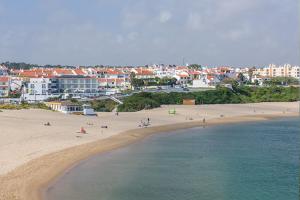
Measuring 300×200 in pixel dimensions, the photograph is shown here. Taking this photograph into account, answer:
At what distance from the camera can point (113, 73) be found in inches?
4427

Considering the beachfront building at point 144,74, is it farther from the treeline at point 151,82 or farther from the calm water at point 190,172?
the calm water at point 190,172

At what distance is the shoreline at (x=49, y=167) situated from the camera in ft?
70.4

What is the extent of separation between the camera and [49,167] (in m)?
26.8

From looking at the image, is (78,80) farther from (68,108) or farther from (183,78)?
(183,78)

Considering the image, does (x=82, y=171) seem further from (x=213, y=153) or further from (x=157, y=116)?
(x=157, y=116)

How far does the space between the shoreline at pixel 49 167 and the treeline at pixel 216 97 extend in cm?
1755

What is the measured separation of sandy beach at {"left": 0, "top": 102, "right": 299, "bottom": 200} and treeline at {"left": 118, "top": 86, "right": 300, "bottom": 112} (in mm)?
2327

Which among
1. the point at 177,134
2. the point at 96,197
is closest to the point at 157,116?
the point at 177,134

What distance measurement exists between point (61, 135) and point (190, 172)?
1308 centimetres

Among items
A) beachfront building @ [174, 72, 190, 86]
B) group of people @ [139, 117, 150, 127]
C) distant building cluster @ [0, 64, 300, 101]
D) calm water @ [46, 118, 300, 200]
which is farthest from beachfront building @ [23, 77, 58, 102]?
beachfront building @ [174, 72, 190, 86]

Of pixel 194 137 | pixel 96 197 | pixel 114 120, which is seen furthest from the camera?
pixel 114 120

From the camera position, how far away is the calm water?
22.5 meters

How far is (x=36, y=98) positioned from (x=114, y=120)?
85.5 ft

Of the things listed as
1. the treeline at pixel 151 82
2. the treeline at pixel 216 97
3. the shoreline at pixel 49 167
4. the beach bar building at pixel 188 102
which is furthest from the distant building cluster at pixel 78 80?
the shoreline at pixel 49 167
